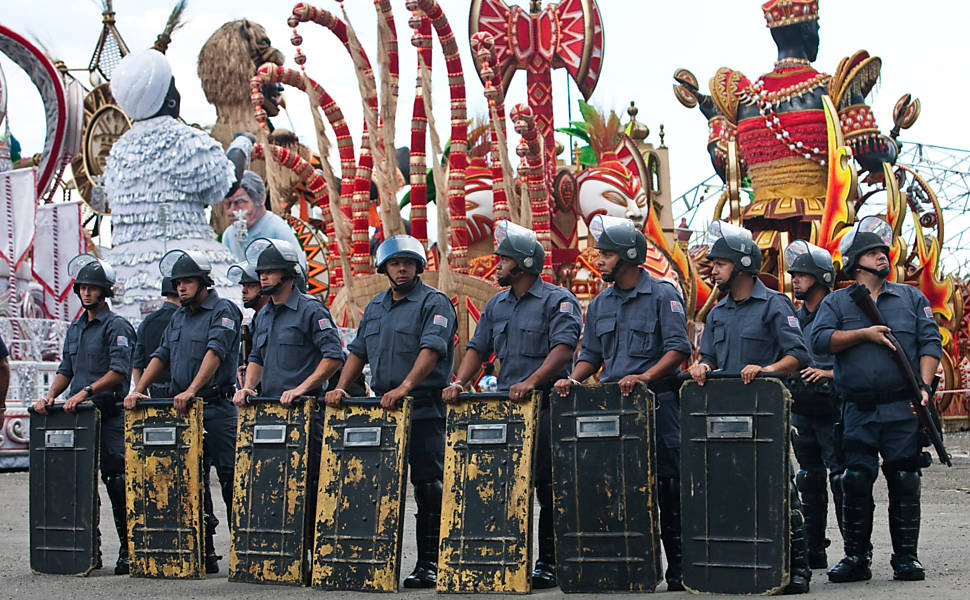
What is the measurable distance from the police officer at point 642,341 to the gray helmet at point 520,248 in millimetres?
386

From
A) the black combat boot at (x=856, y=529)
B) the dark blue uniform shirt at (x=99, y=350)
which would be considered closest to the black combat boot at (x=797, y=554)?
the black combat boot at (x=856, y=529)

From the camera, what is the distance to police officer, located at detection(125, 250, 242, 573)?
317 inches

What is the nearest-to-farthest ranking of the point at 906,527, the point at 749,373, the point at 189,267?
the point at 749,373
the point at 906,527
the point at 189,267

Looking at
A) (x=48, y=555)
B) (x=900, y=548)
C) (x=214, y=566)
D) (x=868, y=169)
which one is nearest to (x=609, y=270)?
(x=900, y=548)

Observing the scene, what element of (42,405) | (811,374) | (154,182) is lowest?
(42,405)

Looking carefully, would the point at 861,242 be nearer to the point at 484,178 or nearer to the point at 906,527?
the point at 906,527

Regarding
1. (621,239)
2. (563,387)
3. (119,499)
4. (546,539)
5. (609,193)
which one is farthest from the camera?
(609,193)

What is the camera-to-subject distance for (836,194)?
23625 mm

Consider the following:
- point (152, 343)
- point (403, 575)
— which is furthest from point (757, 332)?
point (152, 343)

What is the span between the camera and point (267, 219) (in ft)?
72.9

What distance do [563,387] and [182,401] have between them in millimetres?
2542

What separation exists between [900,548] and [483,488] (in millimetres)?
2255

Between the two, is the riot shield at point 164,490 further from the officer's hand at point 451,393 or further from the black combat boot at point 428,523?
the officer's hand at point 451,393

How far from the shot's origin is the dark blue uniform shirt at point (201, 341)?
26.7ft
